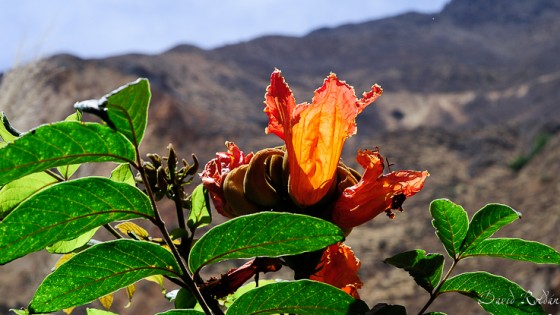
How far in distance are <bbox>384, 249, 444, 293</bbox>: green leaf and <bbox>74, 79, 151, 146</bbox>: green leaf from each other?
0.28 m

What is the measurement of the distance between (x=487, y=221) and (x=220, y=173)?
238 mm

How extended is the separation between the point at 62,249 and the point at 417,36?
3315 cm

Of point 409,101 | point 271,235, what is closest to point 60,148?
point 271,235

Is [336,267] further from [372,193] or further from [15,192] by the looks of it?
[15,192]

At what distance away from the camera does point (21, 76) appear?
4.11 metres

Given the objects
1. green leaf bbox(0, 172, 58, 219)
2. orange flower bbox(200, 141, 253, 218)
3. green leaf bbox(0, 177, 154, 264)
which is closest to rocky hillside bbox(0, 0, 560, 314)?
orange flower bbox(200, 141, 253, 218)

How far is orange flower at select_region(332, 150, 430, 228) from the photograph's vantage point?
55 centimetres

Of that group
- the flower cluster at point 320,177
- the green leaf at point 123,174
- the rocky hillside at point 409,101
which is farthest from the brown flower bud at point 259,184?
the rocky hillside at point 409,101

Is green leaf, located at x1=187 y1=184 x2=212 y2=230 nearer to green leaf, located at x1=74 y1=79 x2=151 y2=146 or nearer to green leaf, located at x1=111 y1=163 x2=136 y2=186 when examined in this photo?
green leaf, located at x1=111 y1=163 x2=136 y2=186

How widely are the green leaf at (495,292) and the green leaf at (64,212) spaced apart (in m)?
0.29

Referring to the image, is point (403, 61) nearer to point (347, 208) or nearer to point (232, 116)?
point (232, 116)

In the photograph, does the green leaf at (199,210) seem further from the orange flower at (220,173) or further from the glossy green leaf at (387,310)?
the glossy green leaf at (387,310)

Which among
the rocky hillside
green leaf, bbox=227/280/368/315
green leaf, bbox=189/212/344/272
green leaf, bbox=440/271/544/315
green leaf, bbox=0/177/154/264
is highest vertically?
green leaf, bbox=0/177/154/264

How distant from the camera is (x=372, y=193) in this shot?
0.56m
